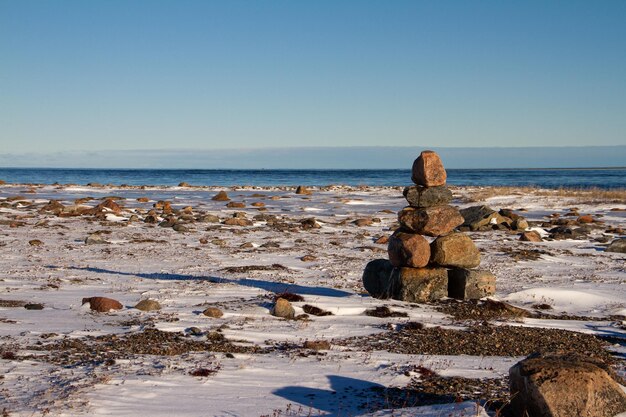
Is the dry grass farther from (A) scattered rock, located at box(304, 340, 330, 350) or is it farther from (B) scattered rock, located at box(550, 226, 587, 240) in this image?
(A) scattered rock, located at box(304, 340, 330, 350)

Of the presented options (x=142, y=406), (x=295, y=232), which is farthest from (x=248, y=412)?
(x=295, y=232)

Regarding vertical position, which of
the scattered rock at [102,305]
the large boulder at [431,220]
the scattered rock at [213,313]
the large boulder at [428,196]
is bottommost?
the scattered rock at [213,313]

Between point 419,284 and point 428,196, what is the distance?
1.95 meters

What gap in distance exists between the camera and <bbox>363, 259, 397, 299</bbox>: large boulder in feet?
46.9

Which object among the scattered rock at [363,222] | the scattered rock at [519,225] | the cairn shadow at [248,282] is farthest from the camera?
the scattered rock at [363,222]

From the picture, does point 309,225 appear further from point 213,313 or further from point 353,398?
point 353,398

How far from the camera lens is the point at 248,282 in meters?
15.8

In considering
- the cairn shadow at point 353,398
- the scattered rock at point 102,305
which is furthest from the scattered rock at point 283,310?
the cairn shadow at point 353,398

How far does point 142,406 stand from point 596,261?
16467 millimetres

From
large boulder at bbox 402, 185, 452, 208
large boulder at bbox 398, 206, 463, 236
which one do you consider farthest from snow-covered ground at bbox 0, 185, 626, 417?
large boulder at bbox 402, 185, 452, 208

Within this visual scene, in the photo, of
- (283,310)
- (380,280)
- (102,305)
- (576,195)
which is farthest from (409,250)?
(576,195)

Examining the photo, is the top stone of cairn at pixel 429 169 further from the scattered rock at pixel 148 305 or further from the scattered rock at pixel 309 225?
the scattered rock at pixel 309 225

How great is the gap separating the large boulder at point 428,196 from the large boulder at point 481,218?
13650mm

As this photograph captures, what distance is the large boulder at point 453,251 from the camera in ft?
47.1
